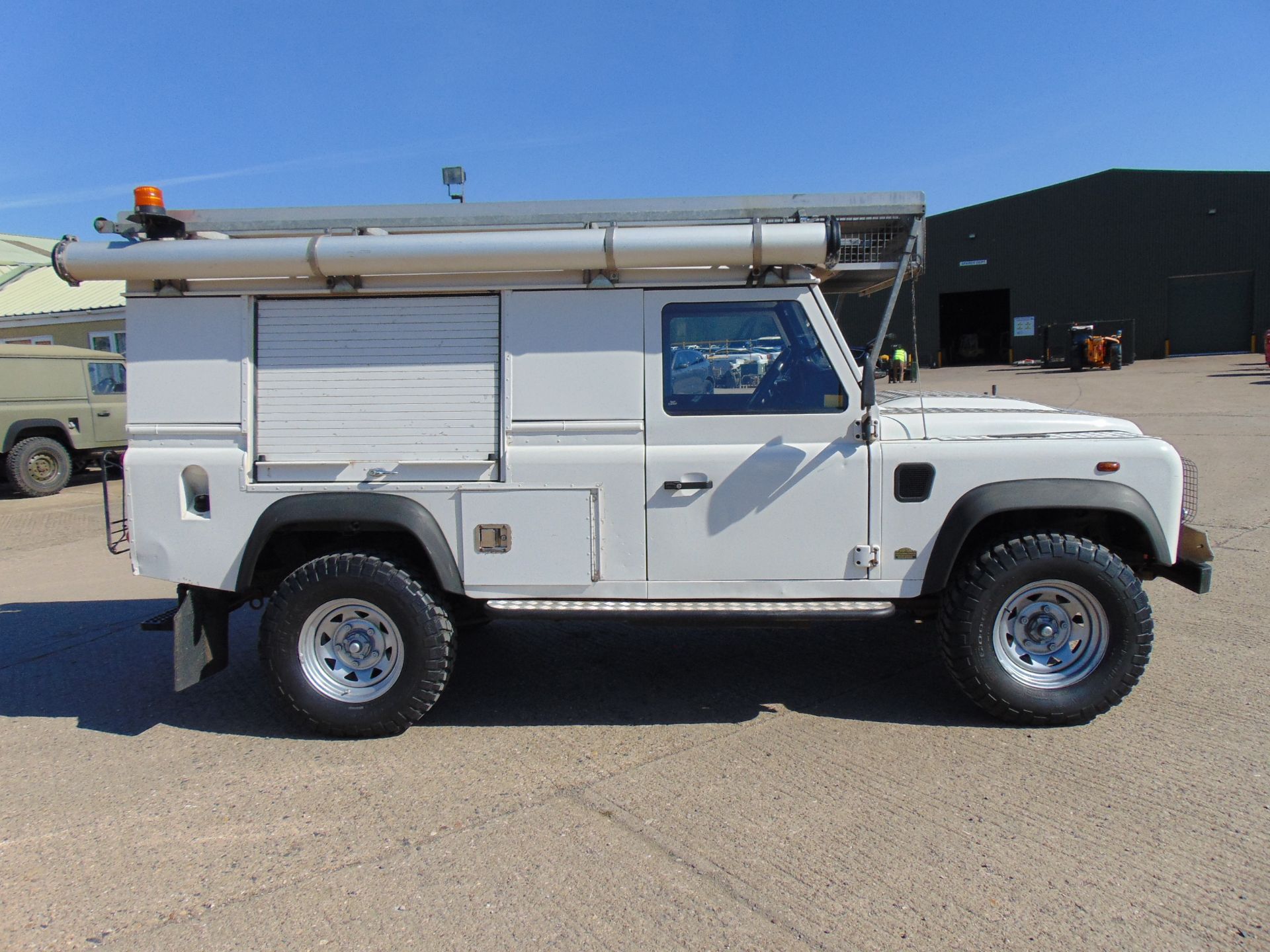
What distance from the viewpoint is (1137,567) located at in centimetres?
435

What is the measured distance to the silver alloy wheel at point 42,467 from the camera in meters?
13.1

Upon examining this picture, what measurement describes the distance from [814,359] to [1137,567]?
6.29ft

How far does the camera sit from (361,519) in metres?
4.07

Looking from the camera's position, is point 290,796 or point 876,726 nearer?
point 290,796

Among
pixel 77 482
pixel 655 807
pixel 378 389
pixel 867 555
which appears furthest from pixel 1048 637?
pixel 77 482

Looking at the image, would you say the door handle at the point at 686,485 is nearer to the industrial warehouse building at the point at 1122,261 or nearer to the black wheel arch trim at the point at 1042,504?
the black wheel arch trim at the point at 1042,504

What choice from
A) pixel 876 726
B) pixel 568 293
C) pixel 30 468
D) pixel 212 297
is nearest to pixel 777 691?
pixel 876 726

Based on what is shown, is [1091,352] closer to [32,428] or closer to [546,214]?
[32,428]

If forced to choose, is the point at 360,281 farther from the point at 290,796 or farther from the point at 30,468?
the point at 30,468

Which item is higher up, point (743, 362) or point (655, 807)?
point (743, 362)

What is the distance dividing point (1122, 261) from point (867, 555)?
3626 cm

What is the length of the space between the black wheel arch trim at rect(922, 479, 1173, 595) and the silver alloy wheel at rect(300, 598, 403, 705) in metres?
2.58

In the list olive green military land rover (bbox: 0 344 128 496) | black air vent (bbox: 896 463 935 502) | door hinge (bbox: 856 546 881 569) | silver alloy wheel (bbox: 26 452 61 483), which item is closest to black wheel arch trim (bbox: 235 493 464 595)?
door hinge (bbox: 856 546 881 569)

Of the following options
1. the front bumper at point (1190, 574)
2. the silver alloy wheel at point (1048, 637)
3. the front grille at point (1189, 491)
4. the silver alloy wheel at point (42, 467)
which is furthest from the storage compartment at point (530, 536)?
the silver alloy wheel at point (42, 467)
